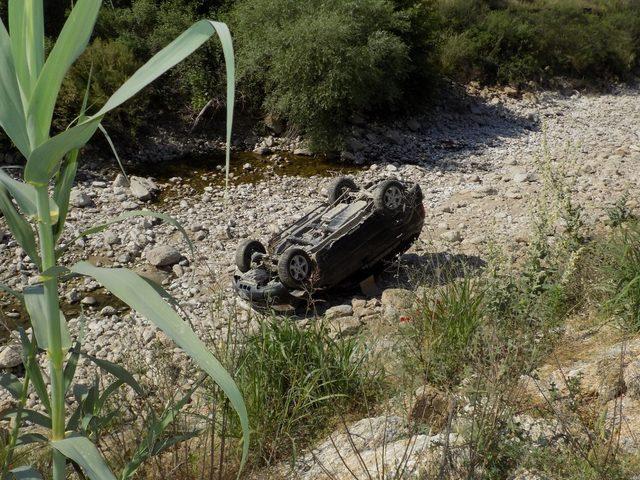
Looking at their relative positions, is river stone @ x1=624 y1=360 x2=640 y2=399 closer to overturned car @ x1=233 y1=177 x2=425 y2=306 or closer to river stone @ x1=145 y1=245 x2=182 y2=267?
overturned car @ x1=233 y1=177 x2=425 y2=306

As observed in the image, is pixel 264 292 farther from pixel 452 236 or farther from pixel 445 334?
pixel 452 236

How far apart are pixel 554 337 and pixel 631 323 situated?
57 centimetres

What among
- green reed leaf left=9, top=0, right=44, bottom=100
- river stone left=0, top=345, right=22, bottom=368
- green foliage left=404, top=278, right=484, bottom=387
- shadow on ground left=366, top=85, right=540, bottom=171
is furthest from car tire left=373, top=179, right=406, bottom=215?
green reed leaf left=9, top=0, right=44, bottom=100

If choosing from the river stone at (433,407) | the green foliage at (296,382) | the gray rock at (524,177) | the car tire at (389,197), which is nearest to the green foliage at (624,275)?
the river stone at (433,407)

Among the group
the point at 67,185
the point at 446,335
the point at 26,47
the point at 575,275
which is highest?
the point at 26,47

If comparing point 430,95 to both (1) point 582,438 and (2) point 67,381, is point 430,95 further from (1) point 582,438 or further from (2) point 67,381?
(2) point 67,381

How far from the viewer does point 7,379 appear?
188cm

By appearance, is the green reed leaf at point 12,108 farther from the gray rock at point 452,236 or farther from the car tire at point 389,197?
the gray rock at point 452,236

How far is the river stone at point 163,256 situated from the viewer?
9.68m

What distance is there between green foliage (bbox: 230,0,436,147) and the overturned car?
669 centimetres

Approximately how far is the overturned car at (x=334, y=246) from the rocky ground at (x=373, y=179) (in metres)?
0.39

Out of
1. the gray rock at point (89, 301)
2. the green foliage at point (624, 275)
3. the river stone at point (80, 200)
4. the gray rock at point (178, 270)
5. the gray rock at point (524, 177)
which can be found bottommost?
the gray rock at point (524, 177)

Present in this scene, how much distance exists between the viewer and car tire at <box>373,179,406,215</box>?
7871mm

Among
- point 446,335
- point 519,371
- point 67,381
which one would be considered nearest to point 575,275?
point 446,335
